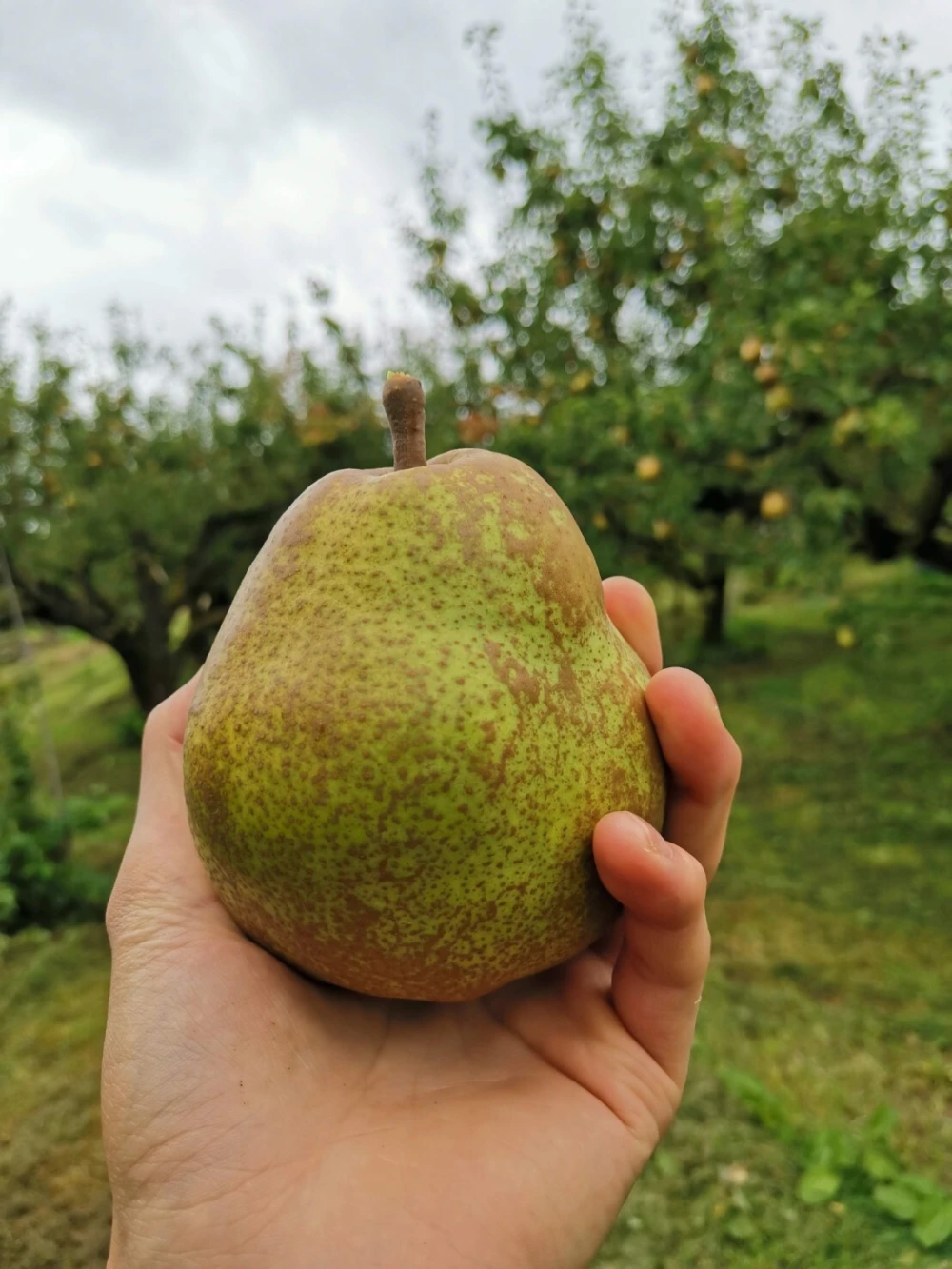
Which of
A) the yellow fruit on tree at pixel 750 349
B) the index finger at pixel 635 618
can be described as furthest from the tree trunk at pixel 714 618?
the index finger at pixel 635 618

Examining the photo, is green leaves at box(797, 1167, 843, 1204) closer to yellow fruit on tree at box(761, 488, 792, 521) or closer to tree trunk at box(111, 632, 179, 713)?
yellow fruit on tree at box(761, 488, 792, 521)

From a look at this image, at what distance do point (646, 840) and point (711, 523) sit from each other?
740cm

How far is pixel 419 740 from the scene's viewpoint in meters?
1.56

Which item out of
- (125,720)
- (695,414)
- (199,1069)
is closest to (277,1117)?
(199,1069)

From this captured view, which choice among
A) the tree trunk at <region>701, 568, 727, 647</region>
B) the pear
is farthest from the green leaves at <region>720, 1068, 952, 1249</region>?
the tree trunk at <region>701, 568, 727, 647</region>

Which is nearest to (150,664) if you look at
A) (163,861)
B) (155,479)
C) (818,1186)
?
(155,479)

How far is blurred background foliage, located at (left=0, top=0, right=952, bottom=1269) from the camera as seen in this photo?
391cm

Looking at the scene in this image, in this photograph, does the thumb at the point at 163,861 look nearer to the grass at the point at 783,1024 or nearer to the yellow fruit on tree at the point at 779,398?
the grass at the point at 783,1024

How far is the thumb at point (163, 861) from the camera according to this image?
1.99 metres

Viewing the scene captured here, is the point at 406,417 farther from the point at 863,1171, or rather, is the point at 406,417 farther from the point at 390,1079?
the point at 863,1171

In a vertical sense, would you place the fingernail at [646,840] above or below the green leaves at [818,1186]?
above

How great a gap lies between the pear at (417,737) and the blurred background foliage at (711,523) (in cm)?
258

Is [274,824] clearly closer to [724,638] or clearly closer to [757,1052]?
[757,1052]

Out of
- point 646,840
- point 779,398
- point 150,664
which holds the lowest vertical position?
point 150,664
